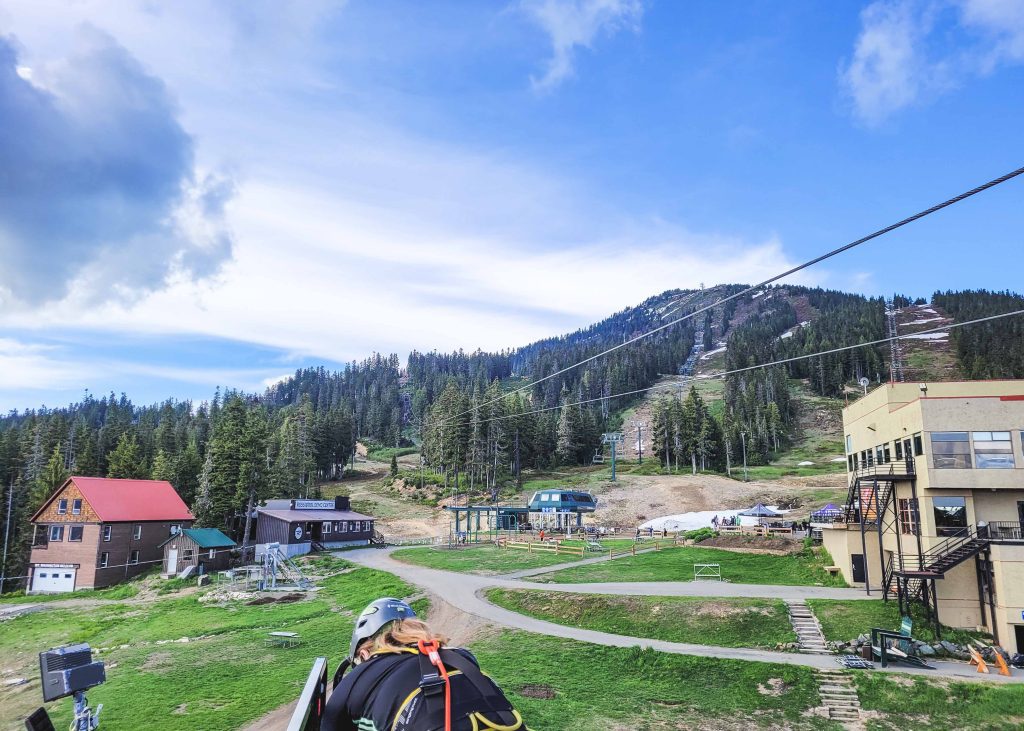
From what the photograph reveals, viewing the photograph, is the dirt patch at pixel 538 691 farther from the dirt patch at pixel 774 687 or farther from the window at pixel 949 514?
the window at pixel 949 514

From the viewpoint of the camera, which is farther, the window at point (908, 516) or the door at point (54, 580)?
the door at point (54, 580)

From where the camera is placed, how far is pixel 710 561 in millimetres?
42438

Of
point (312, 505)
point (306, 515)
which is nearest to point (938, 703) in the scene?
point (306, 515)

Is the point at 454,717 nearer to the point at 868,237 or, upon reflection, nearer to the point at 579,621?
the point at 868,237

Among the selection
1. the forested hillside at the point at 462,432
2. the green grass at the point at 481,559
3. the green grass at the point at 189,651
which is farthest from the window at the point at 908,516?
the green grass at the point at 189,651

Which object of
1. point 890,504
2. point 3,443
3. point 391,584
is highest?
point 3,443

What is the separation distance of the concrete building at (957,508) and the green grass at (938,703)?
6616mm

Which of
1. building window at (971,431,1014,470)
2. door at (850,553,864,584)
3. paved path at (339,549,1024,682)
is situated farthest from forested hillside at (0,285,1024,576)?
building window at (971,431,1014,470)

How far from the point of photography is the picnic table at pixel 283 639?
27.5 m

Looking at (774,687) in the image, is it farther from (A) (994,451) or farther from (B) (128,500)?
(B) (128,500)

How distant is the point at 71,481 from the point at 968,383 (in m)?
68.2

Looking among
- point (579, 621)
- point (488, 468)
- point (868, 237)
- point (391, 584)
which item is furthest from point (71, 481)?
point (868, 237)

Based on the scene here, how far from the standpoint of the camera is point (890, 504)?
3266 centimetres

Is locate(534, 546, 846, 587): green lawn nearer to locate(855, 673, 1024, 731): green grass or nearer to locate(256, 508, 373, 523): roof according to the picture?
locate(855, 673, 1024, 731): green grass
